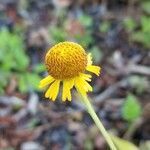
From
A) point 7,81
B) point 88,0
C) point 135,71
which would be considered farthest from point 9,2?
point 135,71

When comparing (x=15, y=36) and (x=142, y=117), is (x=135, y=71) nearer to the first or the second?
(x=142, y=117)

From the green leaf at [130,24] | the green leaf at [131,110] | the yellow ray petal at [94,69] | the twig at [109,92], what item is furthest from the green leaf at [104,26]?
the yellow ray petal at [94,69]

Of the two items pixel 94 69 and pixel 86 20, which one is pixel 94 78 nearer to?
pixel 86 20

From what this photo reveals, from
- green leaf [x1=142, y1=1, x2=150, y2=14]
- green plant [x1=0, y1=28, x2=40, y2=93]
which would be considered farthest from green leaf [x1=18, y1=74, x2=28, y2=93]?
green leaf [x1=142, y1=1, x2=150, y2=14]

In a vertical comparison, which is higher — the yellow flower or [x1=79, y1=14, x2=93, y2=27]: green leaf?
[x1=79, y1=14, x2=93, y2=27]: green leaf

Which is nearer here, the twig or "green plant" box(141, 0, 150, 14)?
Result: the twig

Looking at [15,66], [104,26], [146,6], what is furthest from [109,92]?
[146,6]

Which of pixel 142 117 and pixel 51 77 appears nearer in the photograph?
pixel 51 77

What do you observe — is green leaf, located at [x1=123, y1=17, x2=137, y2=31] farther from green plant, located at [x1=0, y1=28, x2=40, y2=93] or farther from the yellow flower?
the yellow flower
